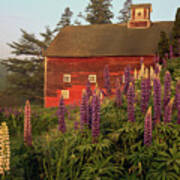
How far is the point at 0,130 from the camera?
344cm

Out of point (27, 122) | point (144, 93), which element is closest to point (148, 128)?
point (144, 93)

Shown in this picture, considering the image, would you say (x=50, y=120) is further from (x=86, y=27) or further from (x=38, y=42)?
(x=38, y=42)

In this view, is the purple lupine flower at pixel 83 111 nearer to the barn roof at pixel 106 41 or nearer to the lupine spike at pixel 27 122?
the lupine spike at pixel 27 122

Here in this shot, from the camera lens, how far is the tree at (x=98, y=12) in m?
37.1

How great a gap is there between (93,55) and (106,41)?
118 inches

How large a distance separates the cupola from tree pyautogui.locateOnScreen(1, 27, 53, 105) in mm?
14875

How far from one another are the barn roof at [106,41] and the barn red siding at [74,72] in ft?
2.09

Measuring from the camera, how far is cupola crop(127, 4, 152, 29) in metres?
25.5

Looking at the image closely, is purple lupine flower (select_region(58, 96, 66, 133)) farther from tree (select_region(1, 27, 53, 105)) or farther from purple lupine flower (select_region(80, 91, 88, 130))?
tree (select_region(1, 27, 53, 105))

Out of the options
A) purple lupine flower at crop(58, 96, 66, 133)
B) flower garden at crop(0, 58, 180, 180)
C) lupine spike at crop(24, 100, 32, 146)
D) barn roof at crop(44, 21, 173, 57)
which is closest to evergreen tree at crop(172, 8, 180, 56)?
barn roof at crop(44, 21, 173, 57)

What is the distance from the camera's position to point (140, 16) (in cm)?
2570

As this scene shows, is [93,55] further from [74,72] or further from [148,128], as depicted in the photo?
[148,128]

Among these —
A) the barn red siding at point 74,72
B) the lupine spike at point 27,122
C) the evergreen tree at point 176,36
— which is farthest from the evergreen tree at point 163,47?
the lupine spike at point 27,122

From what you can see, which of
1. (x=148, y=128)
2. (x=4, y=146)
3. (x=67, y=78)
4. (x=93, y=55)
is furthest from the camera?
(x=67, y=78)
